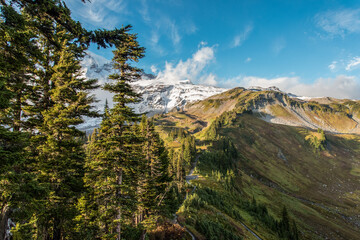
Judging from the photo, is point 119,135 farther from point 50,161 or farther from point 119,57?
point 119,57

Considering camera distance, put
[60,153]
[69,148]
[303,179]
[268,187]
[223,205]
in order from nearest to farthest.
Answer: [60,153]
[69,148]
[223,205]
[268,187]
[303,179]

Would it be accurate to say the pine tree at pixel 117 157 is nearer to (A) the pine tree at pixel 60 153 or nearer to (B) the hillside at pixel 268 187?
(A) the pine tree at pixel 60 153

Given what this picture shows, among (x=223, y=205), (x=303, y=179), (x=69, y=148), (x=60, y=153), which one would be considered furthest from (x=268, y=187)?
(x=60, y=153)

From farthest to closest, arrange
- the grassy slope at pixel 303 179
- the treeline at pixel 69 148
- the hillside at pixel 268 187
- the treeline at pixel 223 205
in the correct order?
1. the grassy slope at pixel 303 179
2. the hillside at pixel 268 187
3. the treeline at pixel 223 205
4. the treeline at pixel 69 148

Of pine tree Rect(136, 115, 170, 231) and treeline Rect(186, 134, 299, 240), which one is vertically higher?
pine tree Rect(136, 115, 170, 231)

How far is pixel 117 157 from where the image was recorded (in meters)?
15.0

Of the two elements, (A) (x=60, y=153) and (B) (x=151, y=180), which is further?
(B) (x=151, y=180)

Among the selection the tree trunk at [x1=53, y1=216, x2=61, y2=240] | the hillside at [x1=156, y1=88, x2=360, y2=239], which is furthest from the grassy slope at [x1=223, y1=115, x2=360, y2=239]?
the tree trunk at [x1=53, y1=216, x2=61, y2=240]

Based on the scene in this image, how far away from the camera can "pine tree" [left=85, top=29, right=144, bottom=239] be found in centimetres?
1409

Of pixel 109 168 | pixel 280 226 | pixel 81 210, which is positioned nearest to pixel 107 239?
pixel 81 210

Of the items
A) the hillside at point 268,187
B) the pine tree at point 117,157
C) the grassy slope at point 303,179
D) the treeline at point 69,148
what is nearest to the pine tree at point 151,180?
the pine tree at point 117,157

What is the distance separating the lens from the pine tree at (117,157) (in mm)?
14086

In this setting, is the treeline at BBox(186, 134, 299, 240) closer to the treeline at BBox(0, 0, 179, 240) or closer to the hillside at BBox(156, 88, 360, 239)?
the hillside at BBox(156, 88, 360, 239)

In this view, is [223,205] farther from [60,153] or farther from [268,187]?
[268,187]
